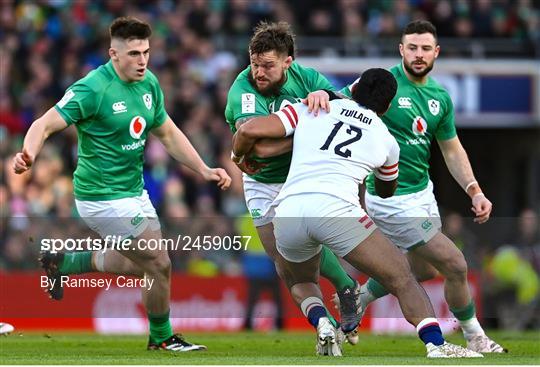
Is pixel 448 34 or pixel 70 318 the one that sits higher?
pixel 448 34

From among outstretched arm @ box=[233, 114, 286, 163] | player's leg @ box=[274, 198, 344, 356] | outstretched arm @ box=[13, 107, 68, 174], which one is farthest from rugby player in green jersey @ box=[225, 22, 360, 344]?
outstretched arm @ box=[13, 107, 68, 174]

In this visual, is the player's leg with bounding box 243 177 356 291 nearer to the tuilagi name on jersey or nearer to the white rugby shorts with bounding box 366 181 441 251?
the white rugby shorts with bounding box 366 181 441 251

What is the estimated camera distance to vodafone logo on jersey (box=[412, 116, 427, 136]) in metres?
12.3

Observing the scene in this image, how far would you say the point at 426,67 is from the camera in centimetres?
1233

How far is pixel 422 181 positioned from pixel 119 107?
270cm

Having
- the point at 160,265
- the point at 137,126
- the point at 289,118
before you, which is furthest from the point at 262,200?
the point at 289,118

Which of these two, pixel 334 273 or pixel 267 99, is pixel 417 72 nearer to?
pixel 267 99

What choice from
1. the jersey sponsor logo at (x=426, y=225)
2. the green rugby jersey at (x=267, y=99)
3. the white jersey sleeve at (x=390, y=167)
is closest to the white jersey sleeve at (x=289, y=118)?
the green rugby jersey at (x=267, y=99)

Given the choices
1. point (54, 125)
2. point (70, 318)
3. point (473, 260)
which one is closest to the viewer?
point (54, 125)

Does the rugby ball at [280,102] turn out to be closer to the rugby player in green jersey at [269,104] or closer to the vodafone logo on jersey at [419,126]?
the rugby player in green jersey at [269,104]

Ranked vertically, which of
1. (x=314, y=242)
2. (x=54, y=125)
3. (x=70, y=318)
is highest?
(x=54, y=125)

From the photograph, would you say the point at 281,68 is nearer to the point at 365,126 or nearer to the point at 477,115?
the point at 365,126

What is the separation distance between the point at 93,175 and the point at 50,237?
1.15 metres

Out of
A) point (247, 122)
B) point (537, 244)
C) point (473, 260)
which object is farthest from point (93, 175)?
point (537, 244)
